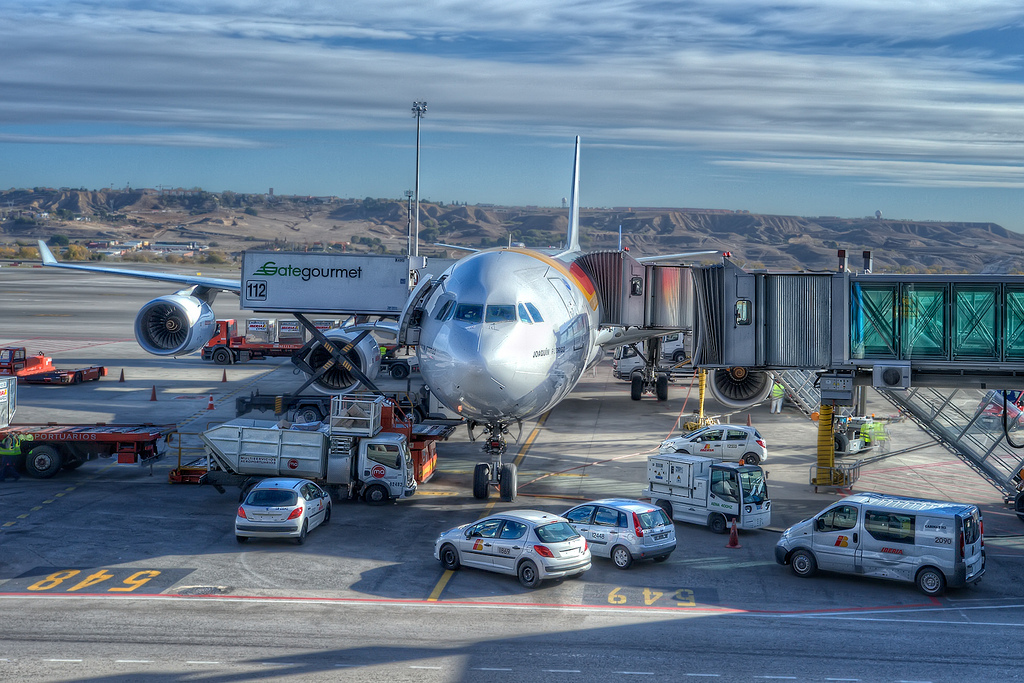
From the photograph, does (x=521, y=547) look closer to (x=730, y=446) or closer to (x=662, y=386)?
(x=730, y=446)

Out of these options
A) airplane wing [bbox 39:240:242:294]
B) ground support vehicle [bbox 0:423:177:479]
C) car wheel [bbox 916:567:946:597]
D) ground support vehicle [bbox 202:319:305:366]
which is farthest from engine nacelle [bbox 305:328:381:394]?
car wheel [bbox 916:567:946:597]

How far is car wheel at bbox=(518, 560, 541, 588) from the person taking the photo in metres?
20.1

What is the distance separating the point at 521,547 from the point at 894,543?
779 centimetres

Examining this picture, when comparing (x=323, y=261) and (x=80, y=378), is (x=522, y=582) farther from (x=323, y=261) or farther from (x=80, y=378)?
(x=80, y=378)

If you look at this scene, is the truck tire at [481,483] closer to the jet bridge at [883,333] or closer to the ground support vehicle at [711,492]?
the ground support vehicle at [711,492]

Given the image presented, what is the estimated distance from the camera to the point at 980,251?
18600 cm

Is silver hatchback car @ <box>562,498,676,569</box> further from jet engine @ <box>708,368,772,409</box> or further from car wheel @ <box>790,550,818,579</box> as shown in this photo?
jet engine @ <box>708,368,772,409</box>

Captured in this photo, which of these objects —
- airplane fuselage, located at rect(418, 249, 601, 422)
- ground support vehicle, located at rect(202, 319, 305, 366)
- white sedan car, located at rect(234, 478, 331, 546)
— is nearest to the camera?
white sedan car, located at rect(234, 478, 331, 546)

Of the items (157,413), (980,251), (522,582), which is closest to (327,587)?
(522,582)

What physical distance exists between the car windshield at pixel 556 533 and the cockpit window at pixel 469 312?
5.92m

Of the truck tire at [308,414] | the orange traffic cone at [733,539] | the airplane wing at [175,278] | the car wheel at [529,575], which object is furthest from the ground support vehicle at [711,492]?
the airplane wing at [175,278]

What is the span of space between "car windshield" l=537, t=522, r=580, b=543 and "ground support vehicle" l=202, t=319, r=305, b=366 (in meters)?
39.4

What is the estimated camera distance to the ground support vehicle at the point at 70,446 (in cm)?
2927

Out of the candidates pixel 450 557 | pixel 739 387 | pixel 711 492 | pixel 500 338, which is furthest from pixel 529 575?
pixel 739 387
